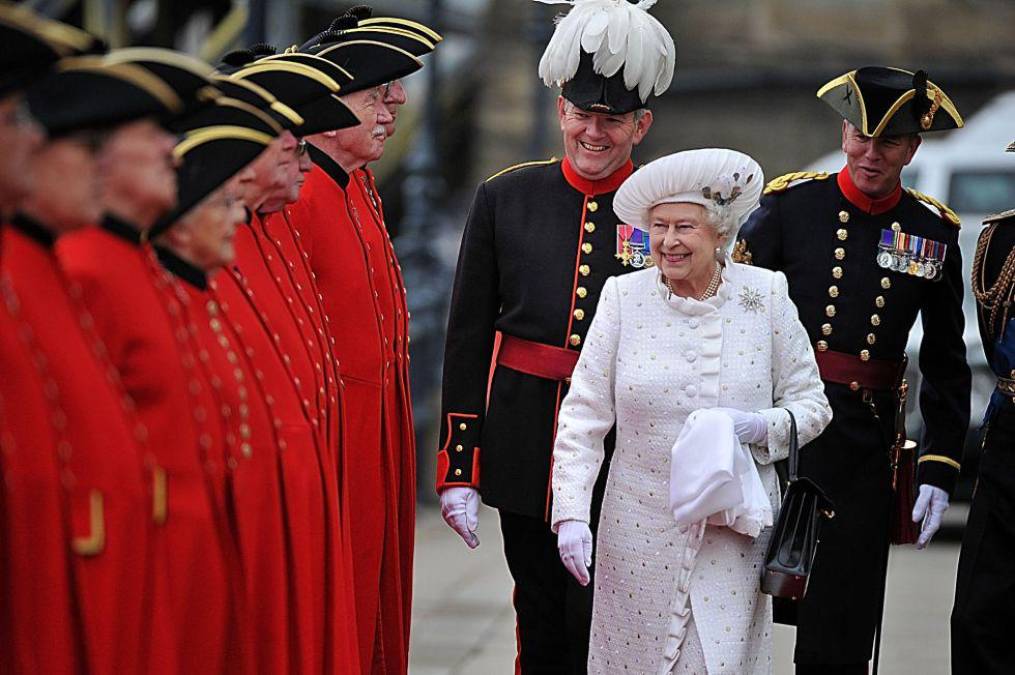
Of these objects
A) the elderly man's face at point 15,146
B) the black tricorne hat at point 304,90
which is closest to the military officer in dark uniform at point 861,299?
the black tricorne hat at point 304,90

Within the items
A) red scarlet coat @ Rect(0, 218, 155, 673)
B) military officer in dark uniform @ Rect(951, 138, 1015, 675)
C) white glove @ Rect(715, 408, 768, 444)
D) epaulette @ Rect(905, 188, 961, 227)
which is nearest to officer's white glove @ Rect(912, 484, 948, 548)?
military officer in dark uniform @ Rect(951, 138, 1015, 675)

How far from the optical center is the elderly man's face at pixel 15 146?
2873 mm

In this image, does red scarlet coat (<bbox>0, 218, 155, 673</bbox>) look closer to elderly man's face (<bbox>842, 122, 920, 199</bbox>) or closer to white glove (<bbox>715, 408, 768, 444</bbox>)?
white glove (<bbox>715, 408, 768, 444</bbox>)

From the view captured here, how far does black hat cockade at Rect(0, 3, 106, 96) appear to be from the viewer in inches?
115

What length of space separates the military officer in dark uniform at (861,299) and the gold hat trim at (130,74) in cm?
279

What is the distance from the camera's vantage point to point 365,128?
17.0ft

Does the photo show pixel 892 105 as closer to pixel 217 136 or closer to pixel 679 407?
pixel 679 407

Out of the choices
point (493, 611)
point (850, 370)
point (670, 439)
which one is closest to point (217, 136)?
point (670, 439)

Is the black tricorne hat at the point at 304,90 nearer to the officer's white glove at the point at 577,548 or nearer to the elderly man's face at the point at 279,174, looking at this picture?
the elderly man's face at the point at 279,174

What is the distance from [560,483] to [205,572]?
54.5 inches

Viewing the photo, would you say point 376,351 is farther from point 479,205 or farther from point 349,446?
point 479,205

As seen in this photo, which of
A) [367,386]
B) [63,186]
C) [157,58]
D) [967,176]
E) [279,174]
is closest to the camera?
[63,186]

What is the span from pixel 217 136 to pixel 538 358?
1785mm

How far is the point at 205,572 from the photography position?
362 centimetres
